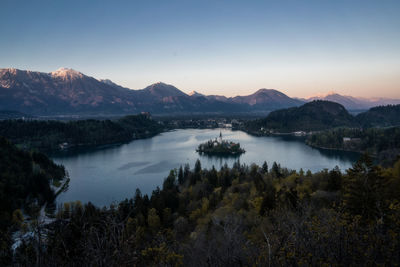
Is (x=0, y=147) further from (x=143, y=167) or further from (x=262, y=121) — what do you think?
(x=262, y=121)

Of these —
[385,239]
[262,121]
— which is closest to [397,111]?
[262,121]

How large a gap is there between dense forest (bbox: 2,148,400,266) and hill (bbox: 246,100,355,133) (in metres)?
44.9

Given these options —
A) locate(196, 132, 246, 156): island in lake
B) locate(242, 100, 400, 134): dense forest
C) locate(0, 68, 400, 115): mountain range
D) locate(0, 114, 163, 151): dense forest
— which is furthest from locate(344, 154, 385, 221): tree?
locate(0, 68, 400, 115): mountain range

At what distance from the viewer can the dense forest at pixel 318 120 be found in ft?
192

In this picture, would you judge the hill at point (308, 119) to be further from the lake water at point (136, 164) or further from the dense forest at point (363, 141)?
the lake water at point (136, 164)

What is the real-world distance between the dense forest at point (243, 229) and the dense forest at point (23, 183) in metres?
5.54

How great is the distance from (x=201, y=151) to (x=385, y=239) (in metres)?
31.3

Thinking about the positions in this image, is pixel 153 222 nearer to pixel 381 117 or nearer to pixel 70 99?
pixel 381 117

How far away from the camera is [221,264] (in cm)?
212

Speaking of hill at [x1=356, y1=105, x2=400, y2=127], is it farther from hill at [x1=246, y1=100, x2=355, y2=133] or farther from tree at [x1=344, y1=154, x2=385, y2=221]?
tree at [x1=344, y1=154, x2=385, y2=221]

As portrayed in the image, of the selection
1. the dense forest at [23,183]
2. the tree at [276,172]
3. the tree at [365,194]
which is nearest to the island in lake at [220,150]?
the tree at [276,172]

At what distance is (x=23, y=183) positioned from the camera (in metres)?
16.2

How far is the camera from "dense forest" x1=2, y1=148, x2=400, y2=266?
191 centimetres

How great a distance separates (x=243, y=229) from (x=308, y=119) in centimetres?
6252
